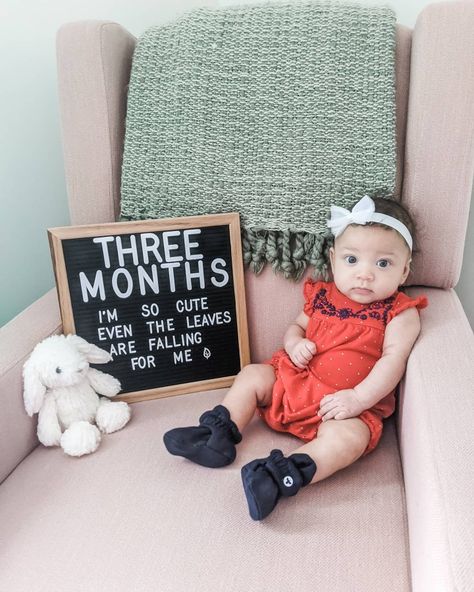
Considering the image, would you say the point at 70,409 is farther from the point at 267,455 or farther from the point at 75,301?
the point at 267,455

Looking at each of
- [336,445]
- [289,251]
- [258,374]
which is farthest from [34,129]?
[336,445]

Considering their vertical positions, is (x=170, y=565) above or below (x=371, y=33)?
below

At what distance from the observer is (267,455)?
991mm

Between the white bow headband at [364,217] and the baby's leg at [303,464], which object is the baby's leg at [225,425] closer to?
the baby's leg at [303,464]

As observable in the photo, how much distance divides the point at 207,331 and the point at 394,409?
16.2 inches

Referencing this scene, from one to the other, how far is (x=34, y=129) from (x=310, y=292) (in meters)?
0.81

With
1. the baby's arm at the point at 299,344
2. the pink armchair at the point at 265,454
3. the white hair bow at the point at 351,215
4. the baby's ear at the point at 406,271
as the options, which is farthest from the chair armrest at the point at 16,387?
the baby's ear at the point at 406,271

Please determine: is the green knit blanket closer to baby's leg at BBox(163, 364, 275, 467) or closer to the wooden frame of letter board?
the wooden frame of letter board

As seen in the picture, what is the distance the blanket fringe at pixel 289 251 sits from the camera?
113 cm

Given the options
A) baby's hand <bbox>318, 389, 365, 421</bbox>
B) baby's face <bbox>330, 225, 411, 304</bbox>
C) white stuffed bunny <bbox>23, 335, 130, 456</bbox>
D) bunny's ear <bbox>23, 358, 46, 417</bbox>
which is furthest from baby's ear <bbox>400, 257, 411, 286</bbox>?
bunny's ear <bbox>23, 358, 46, 417</bbox>

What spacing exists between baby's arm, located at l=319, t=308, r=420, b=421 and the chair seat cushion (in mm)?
87

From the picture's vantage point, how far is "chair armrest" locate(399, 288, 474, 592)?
587 mm

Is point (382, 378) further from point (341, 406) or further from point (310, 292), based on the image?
point (310, 292)

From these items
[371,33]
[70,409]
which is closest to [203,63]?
[371,33]
